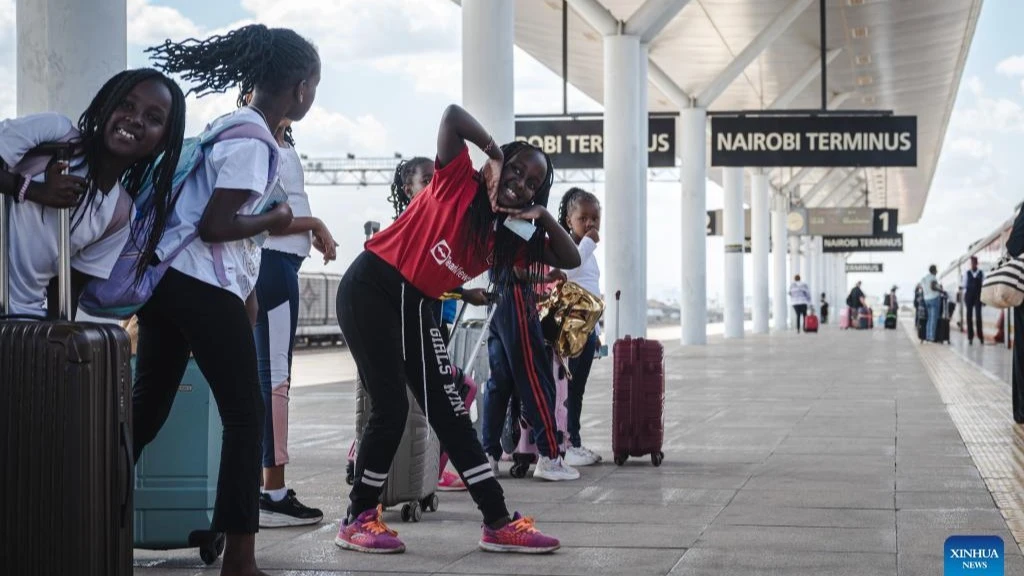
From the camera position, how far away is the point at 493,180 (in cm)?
468

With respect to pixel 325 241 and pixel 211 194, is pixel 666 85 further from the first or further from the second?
pixel 211 194

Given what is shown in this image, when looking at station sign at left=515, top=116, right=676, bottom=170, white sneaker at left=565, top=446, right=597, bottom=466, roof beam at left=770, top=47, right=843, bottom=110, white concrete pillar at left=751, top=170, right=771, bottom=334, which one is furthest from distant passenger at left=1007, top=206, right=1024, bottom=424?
white concrete pillar at left=751, top=170, right=771, bottom=334

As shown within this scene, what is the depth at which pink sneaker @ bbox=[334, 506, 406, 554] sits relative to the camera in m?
4.66

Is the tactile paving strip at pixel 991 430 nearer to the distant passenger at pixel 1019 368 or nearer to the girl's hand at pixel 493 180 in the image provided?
the distant passenger at pixel 1019 368

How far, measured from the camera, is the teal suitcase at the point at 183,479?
4445mm

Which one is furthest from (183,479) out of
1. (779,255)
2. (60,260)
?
(779,255)

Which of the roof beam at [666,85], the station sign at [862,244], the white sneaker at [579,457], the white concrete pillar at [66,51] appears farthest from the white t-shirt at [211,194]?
the station sign at [862,244]

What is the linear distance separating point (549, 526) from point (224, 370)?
6.33 feet

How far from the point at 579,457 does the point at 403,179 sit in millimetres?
2243

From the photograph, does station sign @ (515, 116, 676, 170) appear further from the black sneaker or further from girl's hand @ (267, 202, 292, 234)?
girl's hand @ (267, 202, 292, 234)

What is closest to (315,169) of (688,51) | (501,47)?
(688,51)

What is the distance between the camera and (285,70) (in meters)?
4.34

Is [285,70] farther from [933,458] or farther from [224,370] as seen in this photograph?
[933,458]

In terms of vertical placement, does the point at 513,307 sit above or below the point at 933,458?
above
